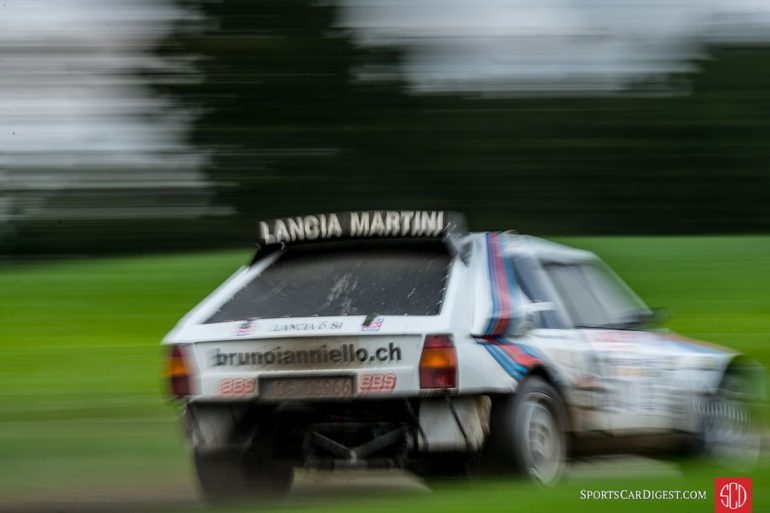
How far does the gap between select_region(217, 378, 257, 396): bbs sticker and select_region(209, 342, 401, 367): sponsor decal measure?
7 centimetres

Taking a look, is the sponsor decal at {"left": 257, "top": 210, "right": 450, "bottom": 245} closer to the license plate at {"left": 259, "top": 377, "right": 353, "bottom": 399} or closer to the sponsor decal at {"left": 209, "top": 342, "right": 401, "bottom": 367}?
the sponsor decal at {"left": 209, "top": 342, "right": 401, "bottom": 367}

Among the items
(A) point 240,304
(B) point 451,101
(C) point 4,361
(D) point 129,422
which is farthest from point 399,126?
(A) point 240,304

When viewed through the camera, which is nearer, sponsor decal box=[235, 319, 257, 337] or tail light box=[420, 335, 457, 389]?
tail light box=[420, 335, 457, 389]

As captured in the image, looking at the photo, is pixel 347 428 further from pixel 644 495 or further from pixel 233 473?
pixel 644 495

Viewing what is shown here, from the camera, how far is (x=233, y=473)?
5926 mm

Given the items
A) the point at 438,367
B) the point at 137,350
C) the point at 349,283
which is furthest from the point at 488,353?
the point at 137,350

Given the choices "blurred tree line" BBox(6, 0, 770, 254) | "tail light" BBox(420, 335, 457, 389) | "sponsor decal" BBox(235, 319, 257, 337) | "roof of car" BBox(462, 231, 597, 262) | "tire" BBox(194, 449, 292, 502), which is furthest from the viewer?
"blurred tree line" BBox(6, 0, 770, 254)

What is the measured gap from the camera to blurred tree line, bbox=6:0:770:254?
78.8 ft

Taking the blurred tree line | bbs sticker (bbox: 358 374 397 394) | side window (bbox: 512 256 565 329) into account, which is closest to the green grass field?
bbs sticker (bbox: 358 374 397 394)

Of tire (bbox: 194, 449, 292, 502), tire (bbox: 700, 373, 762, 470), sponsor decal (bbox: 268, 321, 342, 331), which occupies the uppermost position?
sponsor decal (bbox: 268, 321, 342, 331)

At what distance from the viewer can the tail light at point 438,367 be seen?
5.46 meters

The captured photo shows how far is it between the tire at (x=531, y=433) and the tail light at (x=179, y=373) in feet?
4.59

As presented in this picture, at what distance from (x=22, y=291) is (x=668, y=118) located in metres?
13.3

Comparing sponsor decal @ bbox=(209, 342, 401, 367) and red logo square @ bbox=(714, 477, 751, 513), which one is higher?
sponsor decal @ bbox=(209, 342, 401, 367)
